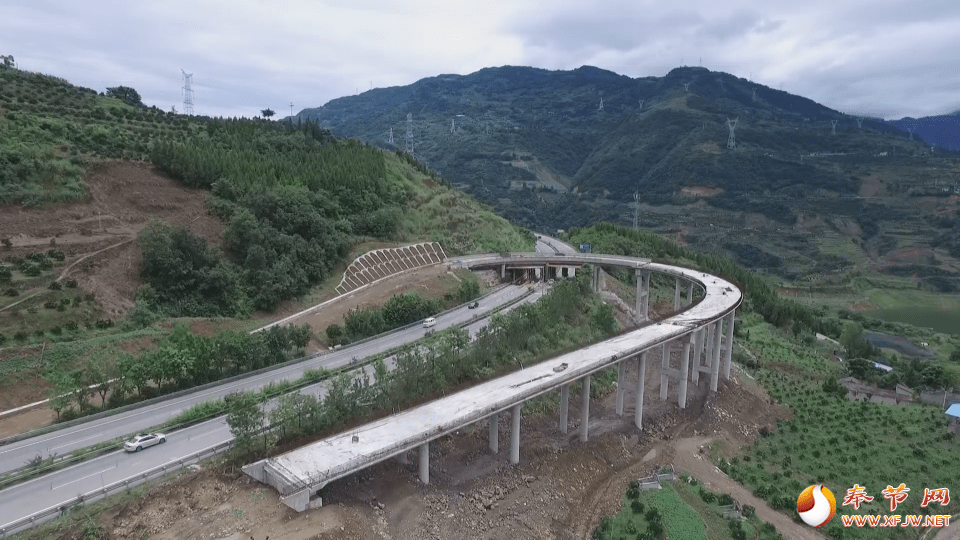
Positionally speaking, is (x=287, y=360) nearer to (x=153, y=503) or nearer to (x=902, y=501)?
(x=153, y=503)

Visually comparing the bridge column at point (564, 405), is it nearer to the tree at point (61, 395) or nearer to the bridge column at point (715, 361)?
the bridge column at point (715, 361)

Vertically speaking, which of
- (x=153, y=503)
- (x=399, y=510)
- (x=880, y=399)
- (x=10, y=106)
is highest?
(x=10, y=106)

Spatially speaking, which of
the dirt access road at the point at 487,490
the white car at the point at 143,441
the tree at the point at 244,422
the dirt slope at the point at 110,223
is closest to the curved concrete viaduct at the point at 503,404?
the dirt access road at the point at 487,490

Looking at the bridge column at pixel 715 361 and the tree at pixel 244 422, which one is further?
the bridge column at pixel 715 361

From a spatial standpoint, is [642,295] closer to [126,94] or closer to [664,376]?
[664,376]

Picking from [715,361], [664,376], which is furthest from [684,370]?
[715,361]

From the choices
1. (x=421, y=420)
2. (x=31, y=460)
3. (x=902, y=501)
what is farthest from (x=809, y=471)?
(x=31, y=460)
